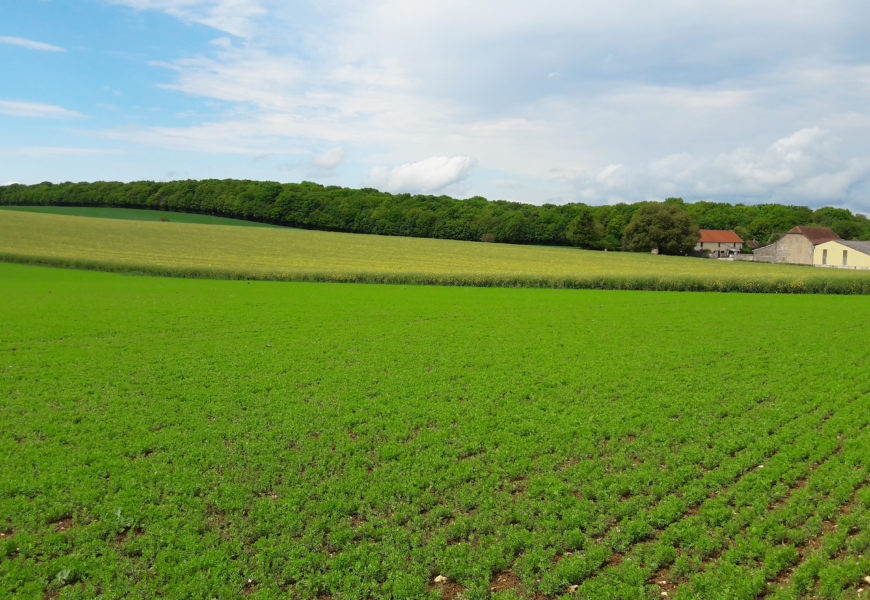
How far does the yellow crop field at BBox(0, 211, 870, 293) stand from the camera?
46.8 m

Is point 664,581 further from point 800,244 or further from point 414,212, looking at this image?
point 414,212

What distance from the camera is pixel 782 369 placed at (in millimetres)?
15273

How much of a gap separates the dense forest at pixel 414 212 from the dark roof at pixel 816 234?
26.9 m

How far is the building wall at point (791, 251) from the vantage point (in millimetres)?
88625

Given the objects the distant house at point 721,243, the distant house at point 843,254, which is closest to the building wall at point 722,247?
the distant house at point 721,243

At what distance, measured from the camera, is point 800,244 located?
90.7 m

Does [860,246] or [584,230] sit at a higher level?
[584,230]

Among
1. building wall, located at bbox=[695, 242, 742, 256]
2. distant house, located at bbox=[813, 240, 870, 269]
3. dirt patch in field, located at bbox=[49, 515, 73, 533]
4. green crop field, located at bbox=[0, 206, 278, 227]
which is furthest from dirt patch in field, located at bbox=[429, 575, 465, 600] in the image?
building wall, located at bbox=[695, 242, 742, 256]

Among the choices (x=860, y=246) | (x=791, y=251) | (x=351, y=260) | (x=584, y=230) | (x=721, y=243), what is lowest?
(x=351, y=260)

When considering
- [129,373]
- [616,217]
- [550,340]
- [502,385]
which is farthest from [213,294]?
[616,217]

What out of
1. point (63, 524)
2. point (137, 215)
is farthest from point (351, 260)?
point (137, 215)

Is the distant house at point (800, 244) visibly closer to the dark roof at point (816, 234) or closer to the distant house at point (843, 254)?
the dark roof at point (816, 234)

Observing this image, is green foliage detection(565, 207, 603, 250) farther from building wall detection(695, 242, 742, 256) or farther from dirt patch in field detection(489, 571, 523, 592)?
dirt patch in field detection(489, 571, 523, 592)

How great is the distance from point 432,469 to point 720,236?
5083 inches
